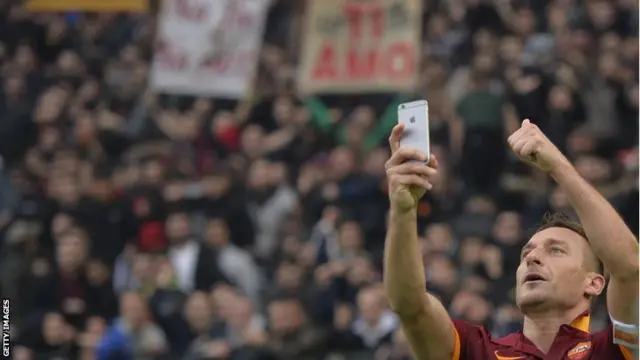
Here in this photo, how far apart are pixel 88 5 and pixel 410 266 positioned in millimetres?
8557

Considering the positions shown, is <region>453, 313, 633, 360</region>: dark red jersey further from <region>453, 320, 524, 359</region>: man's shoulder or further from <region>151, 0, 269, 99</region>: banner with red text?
<region>151, 0, 269, 99</region>: banner with red text

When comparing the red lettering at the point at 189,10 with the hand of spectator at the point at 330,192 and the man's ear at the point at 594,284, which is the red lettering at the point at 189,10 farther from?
the man's ear at the point at 594,284

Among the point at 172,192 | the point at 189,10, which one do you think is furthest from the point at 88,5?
the point at 172,192

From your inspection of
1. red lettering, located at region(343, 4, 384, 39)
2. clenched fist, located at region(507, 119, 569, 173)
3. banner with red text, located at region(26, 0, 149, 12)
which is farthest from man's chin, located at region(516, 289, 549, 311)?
banner with red text, located at region(26, 0, 149, 12)

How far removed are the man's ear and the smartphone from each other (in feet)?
2.96

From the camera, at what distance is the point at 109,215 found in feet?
40.2

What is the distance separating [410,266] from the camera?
5000 millimetres

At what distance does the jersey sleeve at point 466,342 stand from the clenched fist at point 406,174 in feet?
1.81

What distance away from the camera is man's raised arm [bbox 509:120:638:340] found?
4.75 meters

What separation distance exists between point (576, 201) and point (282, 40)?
33.2 feet

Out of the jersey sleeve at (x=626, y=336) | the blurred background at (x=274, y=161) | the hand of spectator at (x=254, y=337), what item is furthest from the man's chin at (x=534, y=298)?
the hand of spectator at (x=254, y=337)

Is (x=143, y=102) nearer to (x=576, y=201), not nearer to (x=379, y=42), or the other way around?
(x=379, y=42)

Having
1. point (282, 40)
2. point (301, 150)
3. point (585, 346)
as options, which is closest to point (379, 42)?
point (301, 150)

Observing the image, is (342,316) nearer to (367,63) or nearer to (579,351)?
→ (367,63)
